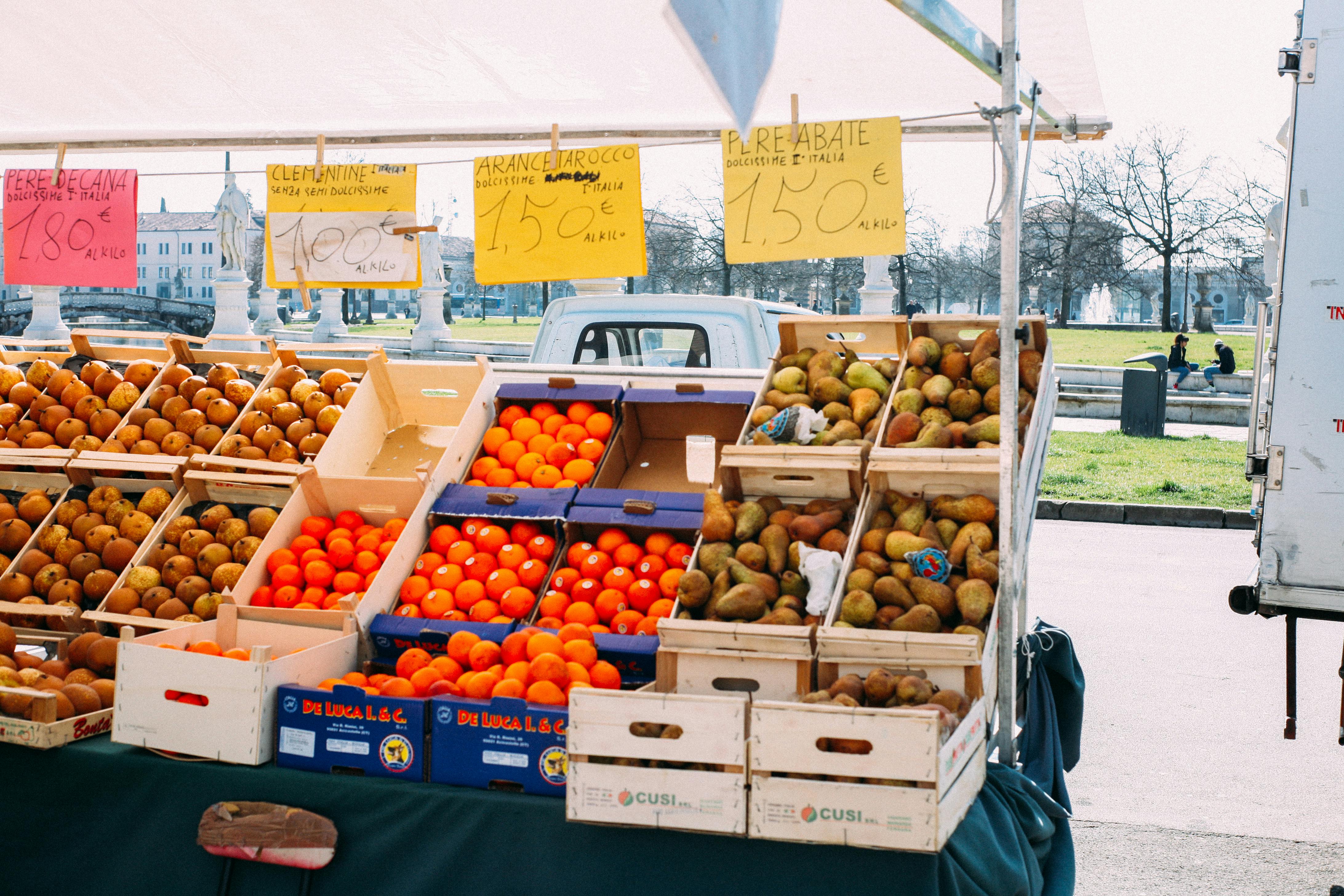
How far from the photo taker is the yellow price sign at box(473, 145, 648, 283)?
3.88m

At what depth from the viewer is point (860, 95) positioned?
3.99 meters

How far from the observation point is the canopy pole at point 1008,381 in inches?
100

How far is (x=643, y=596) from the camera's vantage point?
10.7 ft

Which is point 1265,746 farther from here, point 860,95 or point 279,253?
point 279,253

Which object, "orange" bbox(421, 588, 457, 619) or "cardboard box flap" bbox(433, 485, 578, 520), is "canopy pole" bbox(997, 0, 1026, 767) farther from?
"orange" bbox(421, 588, 457, 619)

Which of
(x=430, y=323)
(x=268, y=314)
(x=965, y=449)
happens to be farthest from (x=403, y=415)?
(x=268, y=314)

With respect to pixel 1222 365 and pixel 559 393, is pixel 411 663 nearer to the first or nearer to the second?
pixel 559 393

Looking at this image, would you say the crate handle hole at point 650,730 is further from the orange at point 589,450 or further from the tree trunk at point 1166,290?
the tree trunk at point 1166,290

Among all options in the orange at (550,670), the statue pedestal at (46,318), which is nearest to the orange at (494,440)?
the orange at (550,670)

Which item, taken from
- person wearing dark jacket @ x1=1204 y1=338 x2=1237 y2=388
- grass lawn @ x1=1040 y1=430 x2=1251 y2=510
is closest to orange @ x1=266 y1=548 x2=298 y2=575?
grass lawn @ x1=1040 y1=430 x2=1251 y2=510

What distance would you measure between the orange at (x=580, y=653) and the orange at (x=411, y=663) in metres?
0.41

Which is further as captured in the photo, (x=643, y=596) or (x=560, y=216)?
(x=560, y=216)

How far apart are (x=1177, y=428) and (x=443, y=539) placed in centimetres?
1766

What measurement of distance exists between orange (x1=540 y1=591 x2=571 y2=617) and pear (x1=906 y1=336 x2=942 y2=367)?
132 cm
